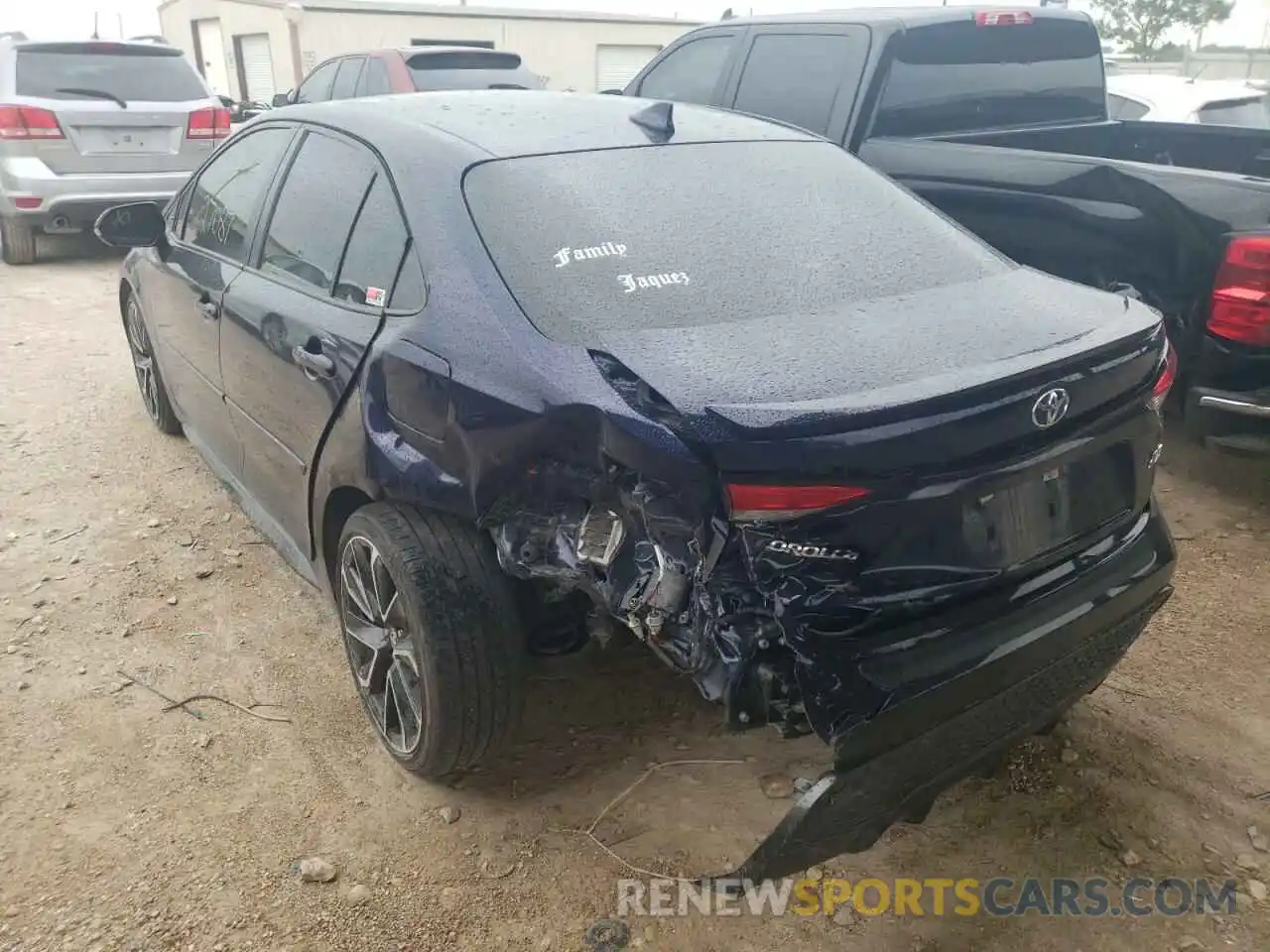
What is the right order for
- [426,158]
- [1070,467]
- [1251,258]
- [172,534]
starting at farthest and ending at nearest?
[172,534], [1251,258], [426,158], [1070,467]

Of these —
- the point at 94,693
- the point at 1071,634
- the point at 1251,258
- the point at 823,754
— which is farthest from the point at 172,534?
the point at 1251,258

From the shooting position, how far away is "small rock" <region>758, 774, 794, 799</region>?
267 centimetres

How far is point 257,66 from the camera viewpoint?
22.5 meters

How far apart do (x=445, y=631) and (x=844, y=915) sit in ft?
3.73

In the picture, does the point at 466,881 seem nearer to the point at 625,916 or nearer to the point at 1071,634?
the point at 625,916

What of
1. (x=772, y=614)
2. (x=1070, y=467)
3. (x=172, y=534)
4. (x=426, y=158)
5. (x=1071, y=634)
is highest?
(x=426, y=158)

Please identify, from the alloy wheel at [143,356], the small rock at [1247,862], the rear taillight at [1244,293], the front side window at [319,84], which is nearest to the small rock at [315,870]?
the small rock at [1247,862]

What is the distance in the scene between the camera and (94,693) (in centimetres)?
304

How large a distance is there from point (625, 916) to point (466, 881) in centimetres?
40

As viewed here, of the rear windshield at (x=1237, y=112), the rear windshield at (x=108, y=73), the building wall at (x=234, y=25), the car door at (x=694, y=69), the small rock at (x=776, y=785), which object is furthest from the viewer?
the building wall at (x=234, y=25)

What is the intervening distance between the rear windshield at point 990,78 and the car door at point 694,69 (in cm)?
116

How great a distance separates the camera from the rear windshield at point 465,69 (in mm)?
8883

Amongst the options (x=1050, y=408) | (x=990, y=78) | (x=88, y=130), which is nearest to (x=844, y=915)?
(x=1050, y=408)

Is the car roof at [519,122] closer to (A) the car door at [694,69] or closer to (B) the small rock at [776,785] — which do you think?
(B) the small rock at [776,785]
